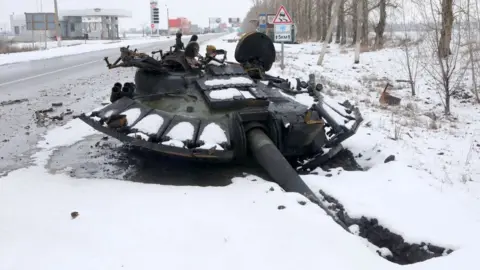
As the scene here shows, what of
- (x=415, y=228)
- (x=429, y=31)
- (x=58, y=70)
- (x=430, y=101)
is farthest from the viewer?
(x=58, y=70)

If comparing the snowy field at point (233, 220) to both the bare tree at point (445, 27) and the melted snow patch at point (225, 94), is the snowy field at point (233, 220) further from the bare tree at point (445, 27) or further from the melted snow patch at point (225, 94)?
the bare tree at point (445, 27)

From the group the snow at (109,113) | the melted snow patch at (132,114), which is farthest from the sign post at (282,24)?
the melted snow patch at (132,114)

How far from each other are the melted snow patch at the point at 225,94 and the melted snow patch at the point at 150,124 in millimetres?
710

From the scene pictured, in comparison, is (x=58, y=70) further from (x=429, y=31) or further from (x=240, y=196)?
(x=240, y=196)

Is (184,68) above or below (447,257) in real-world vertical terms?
above

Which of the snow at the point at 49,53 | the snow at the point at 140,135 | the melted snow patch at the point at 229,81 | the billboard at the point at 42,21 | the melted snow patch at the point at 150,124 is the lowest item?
the snow at the point at 140,135

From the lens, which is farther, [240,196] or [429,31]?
[429,31]

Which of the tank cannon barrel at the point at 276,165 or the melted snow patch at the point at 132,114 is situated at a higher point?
the melted snow patch at the point at 132,114

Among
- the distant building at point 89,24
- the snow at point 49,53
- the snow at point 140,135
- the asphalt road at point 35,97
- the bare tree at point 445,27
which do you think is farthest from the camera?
the distant building at point 89,24

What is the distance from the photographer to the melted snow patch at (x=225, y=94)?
598cm

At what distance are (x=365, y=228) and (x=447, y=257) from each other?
903mm

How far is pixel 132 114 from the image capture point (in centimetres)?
597

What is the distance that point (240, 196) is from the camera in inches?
194

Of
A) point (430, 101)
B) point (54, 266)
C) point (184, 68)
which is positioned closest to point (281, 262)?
point (54, 266)
